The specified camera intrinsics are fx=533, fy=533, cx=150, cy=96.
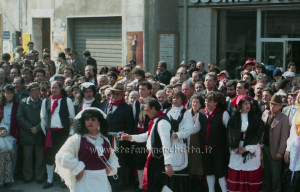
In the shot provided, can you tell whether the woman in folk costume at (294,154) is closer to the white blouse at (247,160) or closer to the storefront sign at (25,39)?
the white blouse at (247,160)

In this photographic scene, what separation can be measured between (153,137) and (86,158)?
1235 millimetres

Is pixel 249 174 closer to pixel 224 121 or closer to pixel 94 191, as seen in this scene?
pixel 224 121

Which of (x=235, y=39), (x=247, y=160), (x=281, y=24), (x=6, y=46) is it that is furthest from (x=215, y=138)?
(x=6, y=46)

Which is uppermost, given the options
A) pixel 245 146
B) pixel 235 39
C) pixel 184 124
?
pixel 235 39

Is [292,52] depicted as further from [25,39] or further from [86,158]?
[86,158]

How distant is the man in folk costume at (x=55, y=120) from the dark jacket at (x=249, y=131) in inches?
125

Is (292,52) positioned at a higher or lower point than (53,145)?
higher

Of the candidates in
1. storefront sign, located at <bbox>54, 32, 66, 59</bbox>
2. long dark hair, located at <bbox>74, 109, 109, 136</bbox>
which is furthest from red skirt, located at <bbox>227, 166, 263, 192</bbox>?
storefront sign, located at <bbox>54, 32, 66, 59</bbox>

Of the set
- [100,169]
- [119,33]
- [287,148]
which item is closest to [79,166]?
[100,169]

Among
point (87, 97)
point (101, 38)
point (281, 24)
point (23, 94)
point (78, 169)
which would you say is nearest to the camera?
point (78, 169)

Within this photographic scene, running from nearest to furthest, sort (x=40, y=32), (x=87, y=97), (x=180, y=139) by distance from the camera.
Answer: (x=180, y=139)
(x=87, y=97)
(x=40, y=32)

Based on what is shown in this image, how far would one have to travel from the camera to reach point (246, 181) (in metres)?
8.49

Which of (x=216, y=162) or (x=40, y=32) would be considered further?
(x=40, y=32)

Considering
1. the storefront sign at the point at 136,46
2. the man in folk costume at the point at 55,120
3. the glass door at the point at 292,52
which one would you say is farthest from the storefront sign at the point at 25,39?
the man in folk costume at the point at 55,120
